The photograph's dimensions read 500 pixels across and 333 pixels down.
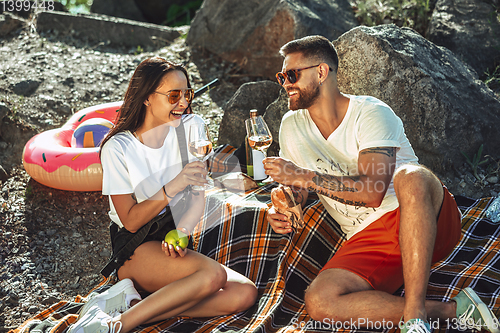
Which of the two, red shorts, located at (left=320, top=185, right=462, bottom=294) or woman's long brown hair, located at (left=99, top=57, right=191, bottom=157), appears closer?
red shorts, located at (left=320, top=185, right=462, bottom=294)

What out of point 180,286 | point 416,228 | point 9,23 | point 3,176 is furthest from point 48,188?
point 9,23

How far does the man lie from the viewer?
2295 mm

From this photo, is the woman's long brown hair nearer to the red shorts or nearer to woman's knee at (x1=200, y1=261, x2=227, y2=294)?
woman's knee at (x1=200, y1=261, x2=227, y2=294)

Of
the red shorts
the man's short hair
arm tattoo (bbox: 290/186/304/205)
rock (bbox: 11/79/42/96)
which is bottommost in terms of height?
the red shorts

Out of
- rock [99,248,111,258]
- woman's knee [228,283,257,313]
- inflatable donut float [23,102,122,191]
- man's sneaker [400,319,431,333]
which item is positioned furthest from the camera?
inflatable donut float [23,102,122,191]

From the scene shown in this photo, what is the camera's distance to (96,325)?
2.35 meters

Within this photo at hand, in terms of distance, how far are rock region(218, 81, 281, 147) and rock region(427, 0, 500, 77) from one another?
90.6 inches

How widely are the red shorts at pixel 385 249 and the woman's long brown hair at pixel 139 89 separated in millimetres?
1545

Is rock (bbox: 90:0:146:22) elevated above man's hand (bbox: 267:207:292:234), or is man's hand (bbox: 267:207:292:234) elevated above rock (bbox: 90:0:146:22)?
A: rock (bbox: 90:0:146:22)

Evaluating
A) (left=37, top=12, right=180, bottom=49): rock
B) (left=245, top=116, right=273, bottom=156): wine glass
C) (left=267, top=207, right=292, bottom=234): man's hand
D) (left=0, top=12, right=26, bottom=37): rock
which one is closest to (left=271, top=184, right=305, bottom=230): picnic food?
(left=267, top=207, right=292, bottom=234): man's hand

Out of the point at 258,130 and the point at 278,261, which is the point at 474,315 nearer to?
the point at 278,261

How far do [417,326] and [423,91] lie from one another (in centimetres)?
249

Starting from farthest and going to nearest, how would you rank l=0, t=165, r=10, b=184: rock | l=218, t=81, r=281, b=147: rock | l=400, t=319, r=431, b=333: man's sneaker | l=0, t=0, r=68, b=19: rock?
1. l=0, t=0, r=68, b=19: rock
2. l=218, t=81, r=281, b=147: rock
3. l=0, t=165, r=10, b=184: rock
4. l=400, t=319, r=431, b=333: man's sneaker

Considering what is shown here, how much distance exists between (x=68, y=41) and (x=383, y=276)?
6.73 metres
